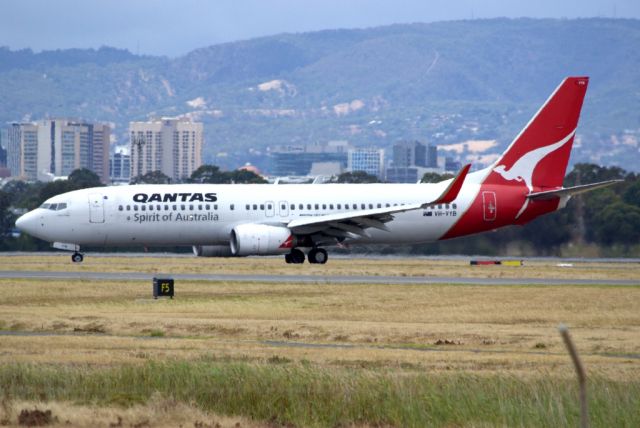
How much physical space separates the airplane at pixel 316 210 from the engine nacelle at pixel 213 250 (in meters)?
0.05

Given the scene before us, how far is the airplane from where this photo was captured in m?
53.1

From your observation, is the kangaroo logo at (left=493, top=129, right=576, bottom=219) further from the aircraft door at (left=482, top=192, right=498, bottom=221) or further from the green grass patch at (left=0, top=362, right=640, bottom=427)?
the green grass patch at (left=0, top=362, right=640, bottom=427)

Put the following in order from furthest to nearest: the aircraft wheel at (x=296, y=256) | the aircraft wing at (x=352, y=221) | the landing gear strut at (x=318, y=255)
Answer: the aircraft wheel at (x=296, y=256)
the landing gear strut at (x=318, y=255)
the aircraft wing at (x=352, y=221)

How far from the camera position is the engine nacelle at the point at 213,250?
5559cm

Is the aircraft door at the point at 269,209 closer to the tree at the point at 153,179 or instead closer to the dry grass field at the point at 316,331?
the dry grass field at the point at 316,331

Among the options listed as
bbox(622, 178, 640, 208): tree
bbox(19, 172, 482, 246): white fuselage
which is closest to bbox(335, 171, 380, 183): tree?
bbox(622, 178, 640, 208): tree

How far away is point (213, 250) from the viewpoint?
56000 millimetres

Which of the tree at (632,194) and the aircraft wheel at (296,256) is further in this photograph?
the tree at (632,194)

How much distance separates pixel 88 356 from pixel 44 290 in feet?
54.3

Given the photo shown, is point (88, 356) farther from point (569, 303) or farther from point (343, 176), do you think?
point (343, 176)

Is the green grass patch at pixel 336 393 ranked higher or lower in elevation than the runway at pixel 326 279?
lower

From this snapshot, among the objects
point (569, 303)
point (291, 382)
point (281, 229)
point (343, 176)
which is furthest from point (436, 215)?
point (343, 176)

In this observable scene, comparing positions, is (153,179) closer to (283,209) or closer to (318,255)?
(283,209)

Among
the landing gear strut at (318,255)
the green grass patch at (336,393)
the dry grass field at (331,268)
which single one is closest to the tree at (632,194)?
the dry grass field at (331,268)
